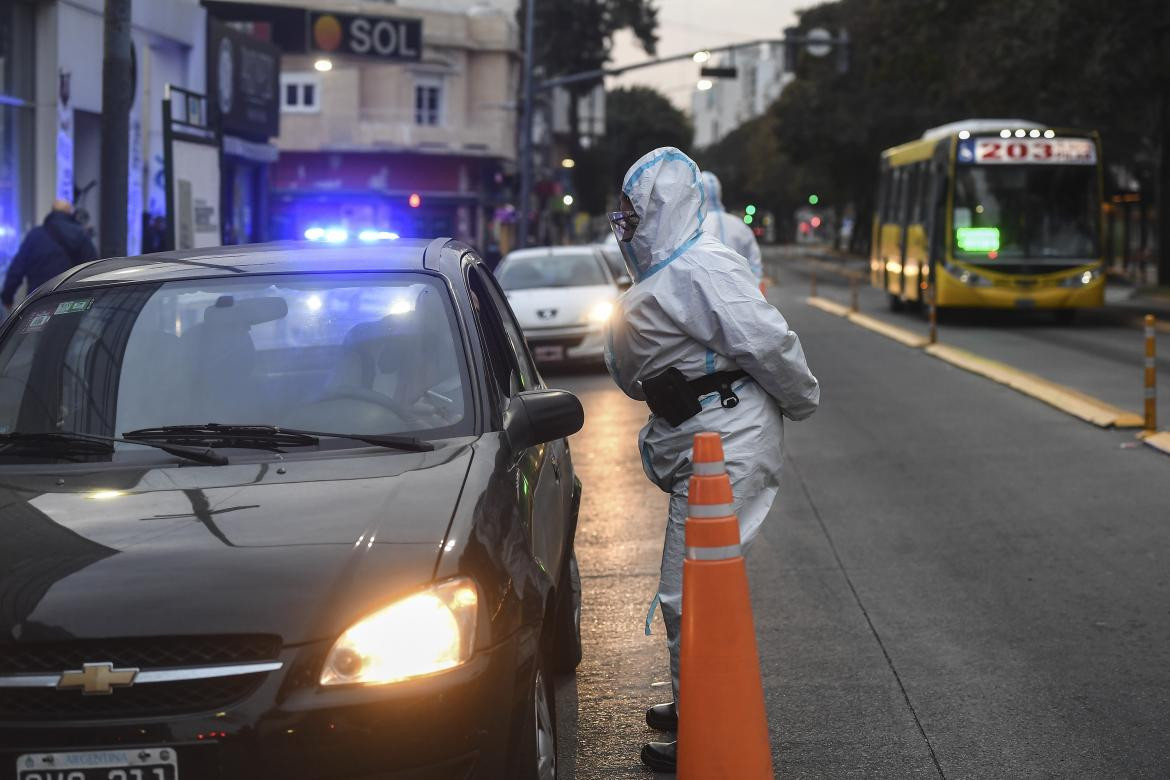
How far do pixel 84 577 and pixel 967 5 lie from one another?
39924 mm

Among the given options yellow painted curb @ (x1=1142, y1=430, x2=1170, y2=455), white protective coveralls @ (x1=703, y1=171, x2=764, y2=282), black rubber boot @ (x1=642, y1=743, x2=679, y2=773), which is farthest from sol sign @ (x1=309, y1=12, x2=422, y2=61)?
black rubber boot @ (x1=642, y1=743, x2=679, y2=773)

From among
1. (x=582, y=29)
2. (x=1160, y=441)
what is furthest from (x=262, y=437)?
(x=582, y=29)

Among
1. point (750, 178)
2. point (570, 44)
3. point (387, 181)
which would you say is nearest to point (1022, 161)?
point (387, 181)

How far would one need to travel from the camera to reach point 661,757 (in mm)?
4781

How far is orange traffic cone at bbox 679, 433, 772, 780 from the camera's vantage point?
4109mm

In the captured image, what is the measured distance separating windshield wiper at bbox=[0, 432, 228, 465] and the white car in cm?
1354

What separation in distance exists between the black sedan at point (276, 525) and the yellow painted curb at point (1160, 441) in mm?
7041

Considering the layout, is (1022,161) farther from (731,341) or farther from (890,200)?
(731,341)

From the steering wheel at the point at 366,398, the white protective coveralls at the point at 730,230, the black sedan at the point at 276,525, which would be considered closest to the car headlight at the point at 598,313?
the white protective coveralls at the point at 730,230

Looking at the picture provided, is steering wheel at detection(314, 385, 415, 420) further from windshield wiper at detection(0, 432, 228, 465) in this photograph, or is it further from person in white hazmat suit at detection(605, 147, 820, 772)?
person in white hazmat suit at detection(605, 147, 820, 772)

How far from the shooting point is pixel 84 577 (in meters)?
3.42

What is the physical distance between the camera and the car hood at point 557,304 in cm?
1839

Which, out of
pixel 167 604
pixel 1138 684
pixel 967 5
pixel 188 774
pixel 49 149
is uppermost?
pixel 967 5

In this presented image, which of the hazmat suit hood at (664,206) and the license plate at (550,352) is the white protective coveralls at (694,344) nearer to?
the hazmat suit hood at (664,206)
